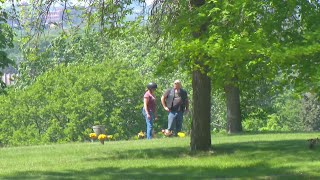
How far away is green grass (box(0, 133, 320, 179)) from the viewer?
14625 millimetres

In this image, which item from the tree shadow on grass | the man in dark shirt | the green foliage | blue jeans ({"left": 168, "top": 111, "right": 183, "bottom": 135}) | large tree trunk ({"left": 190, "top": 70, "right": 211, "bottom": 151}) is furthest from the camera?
the green foliage

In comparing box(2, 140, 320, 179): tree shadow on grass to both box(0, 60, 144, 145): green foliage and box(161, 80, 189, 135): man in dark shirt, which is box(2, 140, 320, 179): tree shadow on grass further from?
box(0, 60, 144, 145): green foliage

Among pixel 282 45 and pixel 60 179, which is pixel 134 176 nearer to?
pixel 60 179

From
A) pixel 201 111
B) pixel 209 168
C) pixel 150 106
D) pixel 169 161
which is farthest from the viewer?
pixel 150 106

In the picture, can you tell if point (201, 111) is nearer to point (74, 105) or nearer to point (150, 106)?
point (150, 106)

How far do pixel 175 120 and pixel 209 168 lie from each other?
1029 centimetres

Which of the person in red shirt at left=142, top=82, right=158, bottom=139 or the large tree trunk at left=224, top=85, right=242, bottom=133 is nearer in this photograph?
the person in red shirt at left=142, top=82, right=158, bottom=139

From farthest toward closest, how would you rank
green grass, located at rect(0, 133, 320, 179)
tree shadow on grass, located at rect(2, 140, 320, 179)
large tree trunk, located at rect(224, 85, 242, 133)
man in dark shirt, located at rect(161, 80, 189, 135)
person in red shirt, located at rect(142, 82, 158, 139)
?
large tree trunk, located at rect(224, 85, 242, 133) < person in red shirt, located at rect(142, 82, 158, 139) < man in dark shirt, located at rect(161, 80, 189, 135) < green grass, located at rect(0, 133, 320, 179) < tree shadow on grass, located at rect(2, 140, 320, 179)

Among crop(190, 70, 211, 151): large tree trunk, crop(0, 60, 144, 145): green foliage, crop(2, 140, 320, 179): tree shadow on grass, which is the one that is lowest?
crop(2, 140, 320, 179): tree shadow on grass

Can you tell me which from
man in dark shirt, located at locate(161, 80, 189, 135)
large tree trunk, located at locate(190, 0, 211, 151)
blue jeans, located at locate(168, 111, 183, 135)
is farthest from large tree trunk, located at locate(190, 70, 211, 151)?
blue jeans, located at locate(168, 111, 183, 135)

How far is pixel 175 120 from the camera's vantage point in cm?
2567

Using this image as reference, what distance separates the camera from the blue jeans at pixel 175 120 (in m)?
25.5

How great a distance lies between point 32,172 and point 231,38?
4.14 m

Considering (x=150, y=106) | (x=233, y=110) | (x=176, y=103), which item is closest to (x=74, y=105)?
(x=233, y=110)
